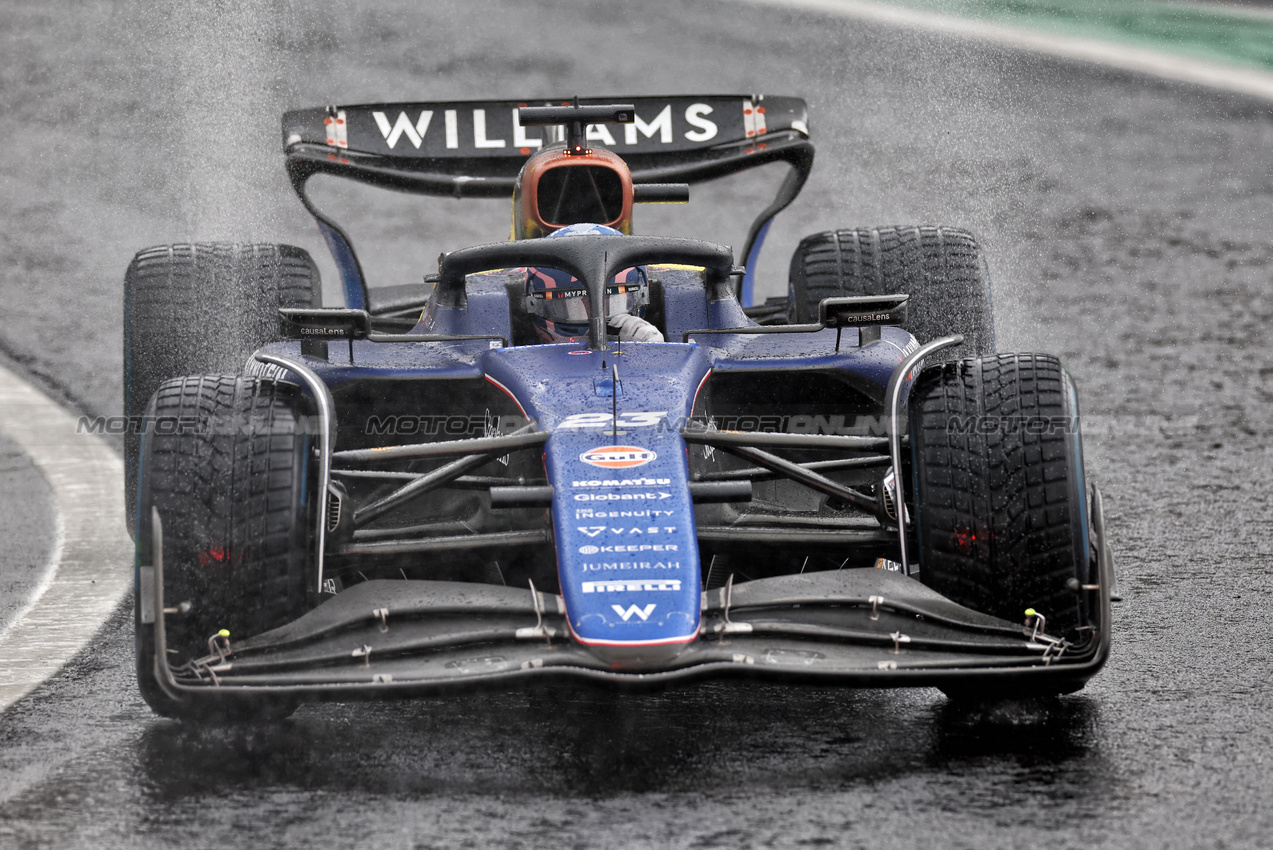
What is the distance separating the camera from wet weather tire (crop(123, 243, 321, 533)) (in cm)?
630

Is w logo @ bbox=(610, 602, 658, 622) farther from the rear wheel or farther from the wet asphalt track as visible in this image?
the rear wheel

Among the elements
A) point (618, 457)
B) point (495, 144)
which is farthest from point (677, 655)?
point (495, 144)

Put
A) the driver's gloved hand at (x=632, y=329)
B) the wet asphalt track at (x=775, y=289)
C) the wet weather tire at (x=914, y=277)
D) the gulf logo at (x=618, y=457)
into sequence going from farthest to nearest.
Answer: the wet weather tire at (x=914, y=277) → the driver's gloved hand at (x=632, y=329) → the gulf logo at (x=618, y=457) → the wet asphalt track at (x=775, y=289)

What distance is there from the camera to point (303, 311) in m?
4.91

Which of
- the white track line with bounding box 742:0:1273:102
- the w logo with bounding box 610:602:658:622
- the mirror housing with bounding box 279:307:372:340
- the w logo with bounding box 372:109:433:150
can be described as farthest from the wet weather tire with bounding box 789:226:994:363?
the white track line with bounding box 742:0:1273:102

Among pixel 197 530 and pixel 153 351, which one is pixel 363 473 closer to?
→ pixel 197 530

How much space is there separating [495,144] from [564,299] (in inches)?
80.6

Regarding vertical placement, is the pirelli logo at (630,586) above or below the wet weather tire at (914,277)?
below

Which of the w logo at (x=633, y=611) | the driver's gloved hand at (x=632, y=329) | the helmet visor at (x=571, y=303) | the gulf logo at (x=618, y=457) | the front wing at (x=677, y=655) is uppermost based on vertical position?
the helmet visor at (x=571, y=303)

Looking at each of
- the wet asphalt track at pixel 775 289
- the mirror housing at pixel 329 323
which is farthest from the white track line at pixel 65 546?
the mirror housing at pixel 329 323

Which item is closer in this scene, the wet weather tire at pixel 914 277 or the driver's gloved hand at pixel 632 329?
the driver's gloved hand at pixel 632 329

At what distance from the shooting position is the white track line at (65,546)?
5094 millimetres

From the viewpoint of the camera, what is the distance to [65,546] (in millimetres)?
6359

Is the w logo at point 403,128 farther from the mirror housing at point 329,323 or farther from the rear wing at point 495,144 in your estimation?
the mirror housing at point 329,323
